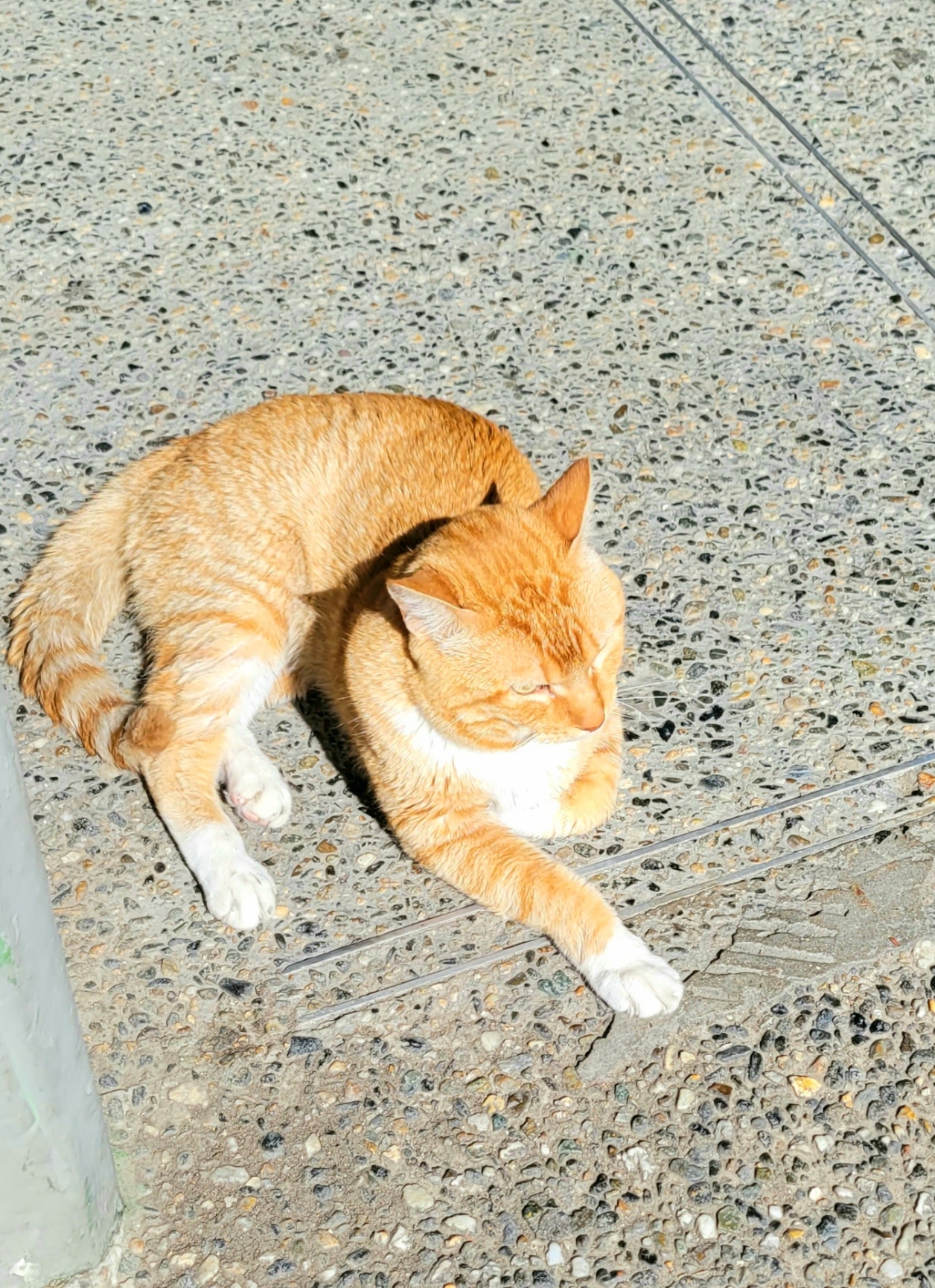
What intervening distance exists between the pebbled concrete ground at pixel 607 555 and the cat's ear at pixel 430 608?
0.71 metres

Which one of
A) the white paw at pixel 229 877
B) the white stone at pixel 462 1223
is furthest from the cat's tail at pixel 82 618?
the white stone at pixel 462 1223

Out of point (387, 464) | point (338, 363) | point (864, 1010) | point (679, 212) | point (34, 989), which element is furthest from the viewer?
point (679, 212)

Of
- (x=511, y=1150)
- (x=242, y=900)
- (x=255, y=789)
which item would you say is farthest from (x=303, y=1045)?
(x=255, y=789)

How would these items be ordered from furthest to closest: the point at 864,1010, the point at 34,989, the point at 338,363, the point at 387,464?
the point at 338,363 < the point at 387,464 < the point at 864,1010 < the point at 34,989

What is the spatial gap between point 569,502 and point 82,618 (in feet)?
4.58

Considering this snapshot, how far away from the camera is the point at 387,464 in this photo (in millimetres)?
3688

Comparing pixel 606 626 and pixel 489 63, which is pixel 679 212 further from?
pixel 606 626

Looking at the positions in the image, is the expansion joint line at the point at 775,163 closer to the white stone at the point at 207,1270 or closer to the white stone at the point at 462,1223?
the white stone at the point at 462,1223

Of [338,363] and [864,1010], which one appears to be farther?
[338,363]

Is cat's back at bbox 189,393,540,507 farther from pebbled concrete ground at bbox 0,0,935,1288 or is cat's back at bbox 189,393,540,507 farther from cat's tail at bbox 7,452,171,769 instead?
pebbled concrete ground at bbox 0,0,935,1288

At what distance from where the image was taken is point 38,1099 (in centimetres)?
238

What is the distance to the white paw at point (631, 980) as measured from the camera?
10.4 ft

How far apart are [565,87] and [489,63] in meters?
0.35

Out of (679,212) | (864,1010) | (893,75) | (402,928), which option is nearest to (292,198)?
(679,212)
